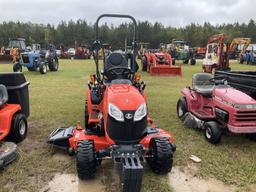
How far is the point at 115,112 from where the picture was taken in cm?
358

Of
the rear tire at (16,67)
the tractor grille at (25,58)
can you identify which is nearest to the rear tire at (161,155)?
the rear tire at (16,67)

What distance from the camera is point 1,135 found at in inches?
174

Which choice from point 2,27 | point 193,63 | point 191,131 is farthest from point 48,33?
point 191,131

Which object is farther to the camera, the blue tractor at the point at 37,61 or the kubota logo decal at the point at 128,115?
the blue tractor at the point at 37,61

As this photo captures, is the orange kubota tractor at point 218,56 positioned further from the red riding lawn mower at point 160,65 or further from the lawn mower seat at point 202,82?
the lawn mower seat at point 202,82

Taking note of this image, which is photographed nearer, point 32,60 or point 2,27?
point 32,60

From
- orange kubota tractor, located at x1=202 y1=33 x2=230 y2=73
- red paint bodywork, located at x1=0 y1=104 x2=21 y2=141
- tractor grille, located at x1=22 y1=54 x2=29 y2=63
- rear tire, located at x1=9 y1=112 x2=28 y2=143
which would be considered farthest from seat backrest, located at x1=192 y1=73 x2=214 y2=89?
tractor grille, located at x1=22 y1=54 x2=29 y2=63

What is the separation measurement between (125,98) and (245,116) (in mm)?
2202

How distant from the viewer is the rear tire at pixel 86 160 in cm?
354

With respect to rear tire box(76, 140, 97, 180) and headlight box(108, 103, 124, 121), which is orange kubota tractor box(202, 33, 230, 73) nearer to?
headlight box(108, 103, 124, 121)

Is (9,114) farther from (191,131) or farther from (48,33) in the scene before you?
(48,33)

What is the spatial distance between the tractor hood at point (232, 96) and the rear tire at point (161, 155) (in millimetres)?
1670

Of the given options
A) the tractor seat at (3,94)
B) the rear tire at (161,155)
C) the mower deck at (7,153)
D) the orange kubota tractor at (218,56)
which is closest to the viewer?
the rear tire at (161,155)

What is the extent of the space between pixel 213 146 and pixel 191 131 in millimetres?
836
